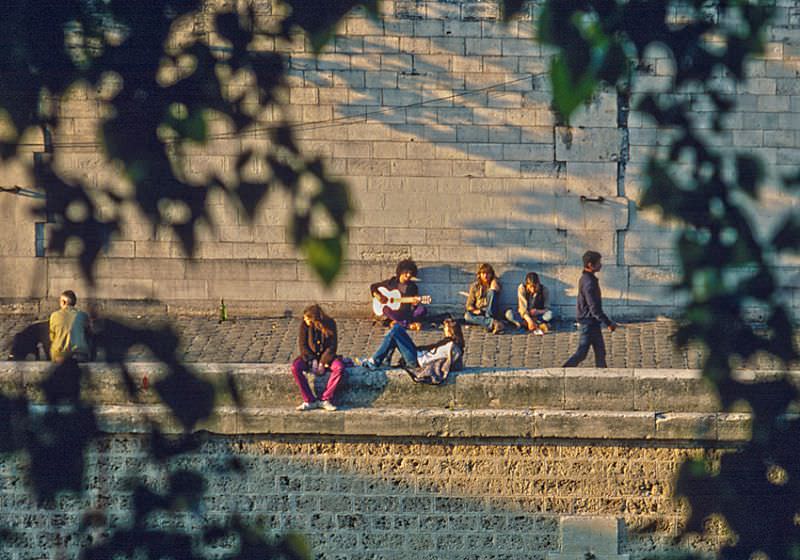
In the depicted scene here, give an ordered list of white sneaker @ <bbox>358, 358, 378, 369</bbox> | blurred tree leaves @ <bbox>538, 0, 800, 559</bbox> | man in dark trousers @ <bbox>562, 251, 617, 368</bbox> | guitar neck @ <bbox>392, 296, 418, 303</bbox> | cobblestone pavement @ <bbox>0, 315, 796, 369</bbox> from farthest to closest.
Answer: guitar neck @ <bbox>392, 296, 418, 303</bbox>
cobblestone pavement @ <bbox>0, 315, 796, 369</bbox>
man in dark trousers @ <bbox>562, 251, 617, 368</bbox>
white sneaker @ <bbox>358, 358, 378, 369</bbox>
blurred tree leaves @ <bbox>538, 0, 800, 559</bbox>

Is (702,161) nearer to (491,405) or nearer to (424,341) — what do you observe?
(491,405)

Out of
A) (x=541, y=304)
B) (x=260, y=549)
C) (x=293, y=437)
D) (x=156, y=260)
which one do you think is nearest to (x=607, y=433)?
(x=293, y=437)

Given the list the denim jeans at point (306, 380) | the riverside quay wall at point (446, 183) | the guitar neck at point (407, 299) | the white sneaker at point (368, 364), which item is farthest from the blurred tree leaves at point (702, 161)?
the riverside quay wall at point (446, 183)

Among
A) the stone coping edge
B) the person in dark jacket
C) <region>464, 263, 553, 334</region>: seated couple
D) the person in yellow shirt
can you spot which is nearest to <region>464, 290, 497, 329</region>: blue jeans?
Result: <region>464, 263, 553, 334</region>: seated couple

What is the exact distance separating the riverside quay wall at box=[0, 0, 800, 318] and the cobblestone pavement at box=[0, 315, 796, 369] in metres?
0.32

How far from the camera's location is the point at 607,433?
35.2 ft

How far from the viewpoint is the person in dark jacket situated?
10.8 m

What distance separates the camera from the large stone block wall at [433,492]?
1085 centimetres

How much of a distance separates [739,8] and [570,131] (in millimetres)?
11688

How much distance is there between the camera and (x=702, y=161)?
3641 mm

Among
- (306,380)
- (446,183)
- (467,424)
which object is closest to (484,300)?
(446,183)

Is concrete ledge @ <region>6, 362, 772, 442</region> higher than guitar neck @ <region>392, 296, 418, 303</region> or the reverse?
the reverse

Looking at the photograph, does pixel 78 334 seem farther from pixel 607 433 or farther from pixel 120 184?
pixel 607 433

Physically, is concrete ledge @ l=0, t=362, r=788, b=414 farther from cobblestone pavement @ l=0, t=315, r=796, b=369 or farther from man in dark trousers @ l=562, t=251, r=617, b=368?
cobblestone pavement @ l=0, t=315, r=796, b=369
